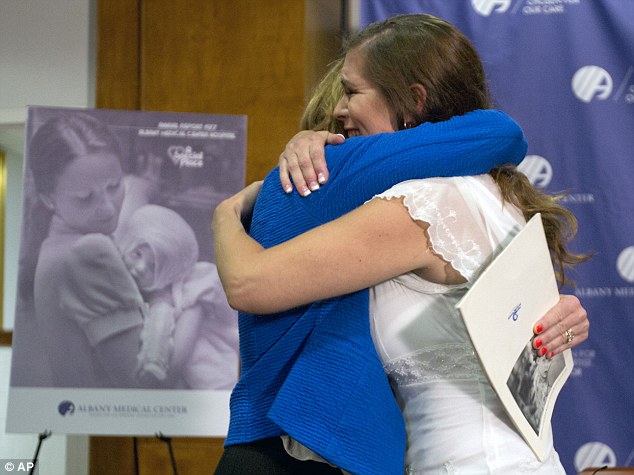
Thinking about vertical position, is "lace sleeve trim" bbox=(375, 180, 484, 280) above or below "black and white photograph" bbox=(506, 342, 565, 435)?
above

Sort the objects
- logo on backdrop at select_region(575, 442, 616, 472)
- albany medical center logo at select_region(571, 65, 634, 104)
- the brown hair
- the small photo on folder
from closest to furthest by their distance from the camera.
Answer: the small photo on folder → the brown hair → logo on backdrop at select_region(575, 442, 616, 472) → albany medical center logo at select_region(571, 65, 634, 104)

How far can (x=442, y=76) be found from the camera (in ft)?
4.62

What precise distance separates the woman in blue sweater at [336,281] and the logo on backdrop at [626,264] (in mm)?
2237

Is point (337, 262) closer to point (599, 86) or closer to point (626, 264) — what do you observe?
point (626, 264)

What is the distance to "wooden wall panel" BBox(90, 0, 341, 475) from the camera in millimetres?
4121

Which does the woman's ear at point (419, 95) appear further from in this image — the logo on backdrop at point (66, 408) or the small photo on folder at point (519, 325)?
the logo on backdrop at point (66, 408)

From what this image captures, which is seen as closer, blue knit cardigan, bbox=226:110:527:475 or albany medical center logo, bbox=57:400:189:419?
blue knit cardigan, bbox=226:110:527:475

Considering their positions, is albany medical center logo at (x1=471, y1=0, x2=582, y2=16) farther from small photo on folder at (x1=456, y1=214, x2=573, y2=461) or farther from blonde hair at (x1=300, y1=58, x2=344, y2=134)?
small photo on folder at (x1=456, y1=214, x2=573, y2=461)

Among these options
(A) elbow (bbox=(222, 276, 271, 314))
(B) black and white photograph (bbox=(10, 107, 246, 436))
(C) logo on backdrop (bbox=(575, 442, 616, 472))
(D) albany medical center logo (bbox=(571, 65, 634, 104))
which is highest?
(D) albany medical center logo (bbox=(571, 65, 634, 104))

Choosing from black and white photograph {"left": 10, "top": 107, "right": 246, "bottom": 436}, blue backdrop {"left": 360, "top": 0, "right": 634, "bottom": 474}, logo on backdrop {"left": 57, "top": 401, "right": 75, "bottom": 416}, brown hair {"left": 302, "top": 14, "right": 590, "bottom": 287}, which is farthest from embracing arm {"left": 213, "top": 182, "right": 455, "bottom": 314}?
blue backdrop {"left": 360, "top": 0, "right": 634, "bottom": 474}

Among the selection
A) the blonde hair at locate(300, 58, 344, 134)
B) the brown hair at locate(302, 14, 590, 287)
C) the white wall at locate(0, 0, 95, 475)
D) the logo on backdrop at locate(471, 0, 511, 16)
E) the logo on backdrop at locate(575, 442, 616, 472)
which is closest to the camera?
the brown hair at locate(302, 14, 590, 287)

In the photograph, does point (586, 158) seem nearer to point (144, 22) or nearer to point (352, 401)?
point (144, 22)

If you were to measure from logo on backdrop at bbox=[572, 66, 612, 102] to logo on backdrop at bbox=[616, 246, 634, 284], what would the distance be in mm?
629

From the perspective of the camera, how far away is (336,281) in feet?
4.01
